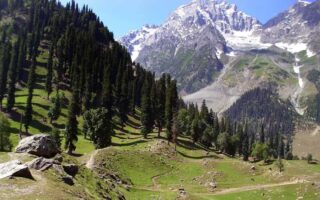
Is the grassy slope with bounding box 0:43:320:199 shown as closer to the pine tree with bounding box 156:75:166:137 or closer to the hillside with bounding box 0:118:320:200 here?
the hillside with bounding box 0:118:320:200

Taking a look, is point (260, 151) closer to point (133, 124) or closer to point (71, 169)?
point (133, 124)

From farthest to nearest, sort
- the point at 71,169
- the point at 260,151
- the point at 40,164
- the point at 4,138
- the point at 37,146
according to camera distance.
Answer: the point at 260,151 < the point at 4,138 < the point at 37,146 < the point at 71,169 < the point at 40,164

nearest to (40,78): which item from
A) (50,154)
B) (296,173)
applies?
(296,173)

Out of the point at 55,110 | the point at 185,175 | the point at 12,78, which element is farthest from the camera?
the point at 12,78

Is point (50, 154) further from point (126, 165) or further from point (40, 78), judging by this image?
point (40, 78)

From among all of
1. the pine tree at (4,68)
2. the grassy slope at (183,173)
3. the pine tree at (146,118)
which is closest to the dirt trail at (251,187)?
the grassy slope at (183,173)

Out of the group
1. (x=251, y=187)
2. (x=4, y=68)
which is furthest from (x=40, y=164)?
(x=4, y=68)

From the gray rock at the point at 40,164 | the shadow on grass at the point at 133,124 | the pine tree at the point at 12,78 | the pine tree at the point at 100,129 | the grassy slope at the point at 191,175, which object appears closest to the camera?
the gray rock at the point at 40,164

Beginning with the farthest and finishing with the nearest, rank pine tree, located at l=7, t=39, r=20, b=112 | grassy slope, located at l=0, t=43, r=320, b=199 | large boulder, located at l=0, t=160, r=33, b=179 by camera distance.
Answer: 1. pine tree, located at l=7, t=39, r=20, b=112
2. grassy slope, located at l=0, t=43, r=320, b=199
3. large boulder, located at l=0, t=160, r=33, b=179

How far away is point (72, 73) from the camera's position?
610ft

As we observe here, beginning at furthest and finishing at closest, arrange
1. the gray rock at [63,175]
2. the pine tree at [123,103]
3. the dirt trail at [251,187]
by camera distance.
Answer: the pine tree at [123,103]
the dirt trail at [251,187]
the gray rock at [63,175]

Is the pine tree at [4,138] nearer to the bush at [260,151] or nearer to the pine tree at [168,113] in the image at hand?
the pine tree at [168,113]

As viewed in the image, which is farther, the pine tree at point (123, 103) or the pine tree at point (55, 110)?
the pine tree at point (123, 103)

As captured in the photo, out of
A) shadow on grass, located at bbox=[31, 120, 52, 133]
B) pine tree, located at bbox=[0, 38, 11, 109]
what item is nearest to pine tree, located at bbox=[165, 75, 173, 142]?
shadow on grass, located at bbox=[31, 120, 52, 133]
